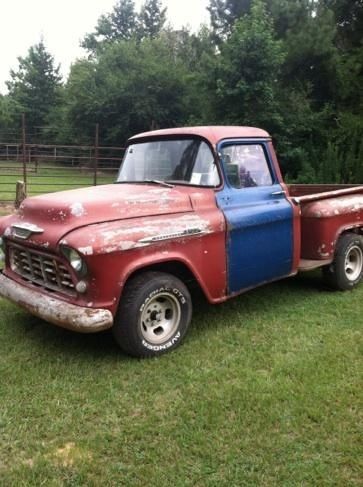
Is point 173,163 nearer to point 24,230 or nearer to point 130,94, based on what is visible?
point 24,230

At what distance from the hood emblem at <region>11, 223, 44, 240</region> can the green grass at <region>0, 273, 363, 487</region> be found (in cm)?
94

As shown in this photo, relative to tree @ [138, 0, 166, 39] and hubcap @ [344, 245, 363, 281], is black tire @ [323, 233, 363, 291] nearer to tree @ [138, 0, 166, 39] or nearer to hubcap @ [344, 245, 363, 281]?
hubcap @ [344, 245, 363, 281]

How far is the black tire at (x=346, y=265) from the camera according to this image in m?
5.45

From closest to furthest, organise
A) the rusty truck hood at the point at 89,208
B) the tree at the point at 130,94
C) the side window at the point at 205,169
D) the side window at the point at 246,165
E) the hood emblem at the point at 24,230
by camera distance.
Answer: the rusty truck hood at the point at 89,208
the hood emblem at the point at 24,230
the side window at the point at 205,169
the side window at the point at 246,165
the tree at the point at 130,94

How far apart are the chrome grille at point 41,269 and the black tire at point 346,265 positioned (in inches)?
125

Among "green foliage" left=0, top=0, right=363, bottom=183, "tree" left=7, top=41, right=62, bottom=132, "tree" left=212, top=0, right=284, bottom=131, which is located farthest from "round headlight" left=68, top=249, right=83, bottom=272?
"tree" left=7, top=41, right=62, bottom=132

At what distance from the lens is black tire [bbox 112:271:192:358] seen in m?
3.65

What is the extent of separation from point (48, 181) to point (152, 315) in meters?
18.5

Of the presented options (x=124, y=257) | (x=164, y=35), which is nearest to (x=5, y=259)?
(x=124, y=257)

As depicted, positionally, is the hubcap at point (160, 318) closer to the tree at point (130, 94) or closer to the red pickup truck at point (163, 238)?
the red pickup truck at point (163, 238)

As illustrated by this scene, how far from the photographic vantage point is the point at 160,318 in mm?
3961

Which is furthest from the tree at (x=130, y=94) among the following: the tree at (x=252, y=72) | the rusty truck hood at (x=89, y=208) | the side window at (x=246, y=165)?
A: the rusty truck hood at (x=89, y=208)

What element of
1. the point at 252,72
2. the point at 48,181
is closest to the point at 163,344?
the point at 252,72

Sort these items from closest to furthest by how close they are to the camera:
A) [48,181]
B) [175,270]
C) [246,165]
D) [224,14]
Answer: [175,270] → [246,165] → [48,181] → [224,14]
